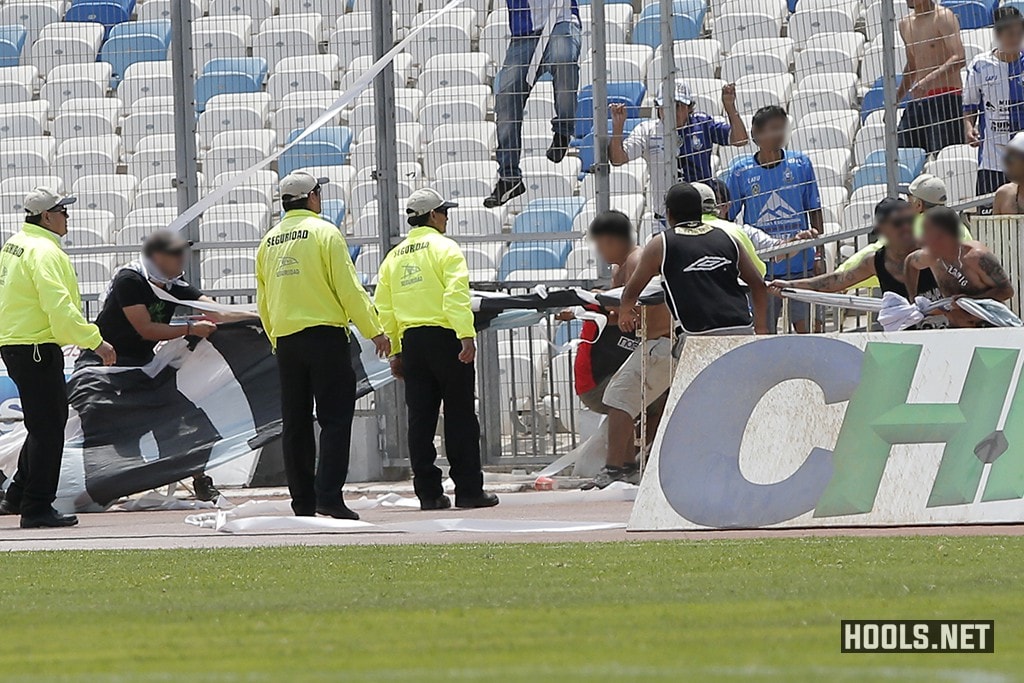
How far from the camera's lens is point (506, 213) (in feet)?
49.5

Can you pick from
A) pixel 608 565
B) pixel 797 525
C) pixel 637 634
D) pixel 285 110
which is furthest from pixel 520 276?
pixel 637 634

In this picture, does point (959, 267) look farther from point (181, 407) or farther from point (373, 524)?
point (181, 407)

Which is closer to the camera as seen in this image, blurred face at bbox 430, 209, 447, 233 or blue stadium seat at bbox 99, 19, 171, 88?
blurred face at bbox 430, 209, 447, 233

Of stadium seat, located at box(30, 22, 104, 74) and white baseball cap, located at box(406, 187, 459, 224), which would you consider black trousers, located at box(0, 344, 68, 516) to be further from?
stadium seat, located at box(30, 22, 104, 74)

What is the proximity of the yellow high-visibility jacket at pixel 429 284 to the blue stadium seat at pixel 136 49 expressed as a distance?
6.40 m

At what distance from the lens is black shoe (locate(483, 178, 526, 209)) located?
550 inches

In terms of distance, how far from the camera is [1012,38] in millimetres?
12781

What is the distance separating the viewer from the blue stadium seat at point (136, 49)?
17188 mm

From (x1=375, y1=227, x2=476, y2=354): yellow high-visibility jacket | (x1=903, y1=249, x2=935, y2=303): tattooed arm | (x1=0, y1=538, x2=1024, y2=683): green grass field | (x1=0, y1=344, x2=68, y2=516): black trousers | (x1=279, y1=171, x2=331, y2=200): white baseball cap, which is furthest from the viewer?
(x1=375, y1=227, x2=476, y2=354): yellow high-visibility jacket

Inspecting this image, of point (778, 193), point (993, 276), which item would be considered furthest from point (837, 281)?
point (778, 193)

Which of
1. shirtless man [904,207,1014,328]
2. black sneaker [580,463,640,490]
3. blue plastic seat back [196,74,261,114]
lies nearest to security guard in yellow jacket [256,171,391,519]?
black sneaker [580,463,640,490]

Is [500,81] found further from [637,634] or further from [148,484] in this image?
[637,634]

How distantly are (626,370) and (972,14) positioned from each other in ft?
20.2

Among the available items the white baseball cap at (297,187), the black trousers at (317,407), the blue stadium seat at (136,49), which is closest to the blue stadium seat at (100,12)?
the blue stadium seat at (136,49)
